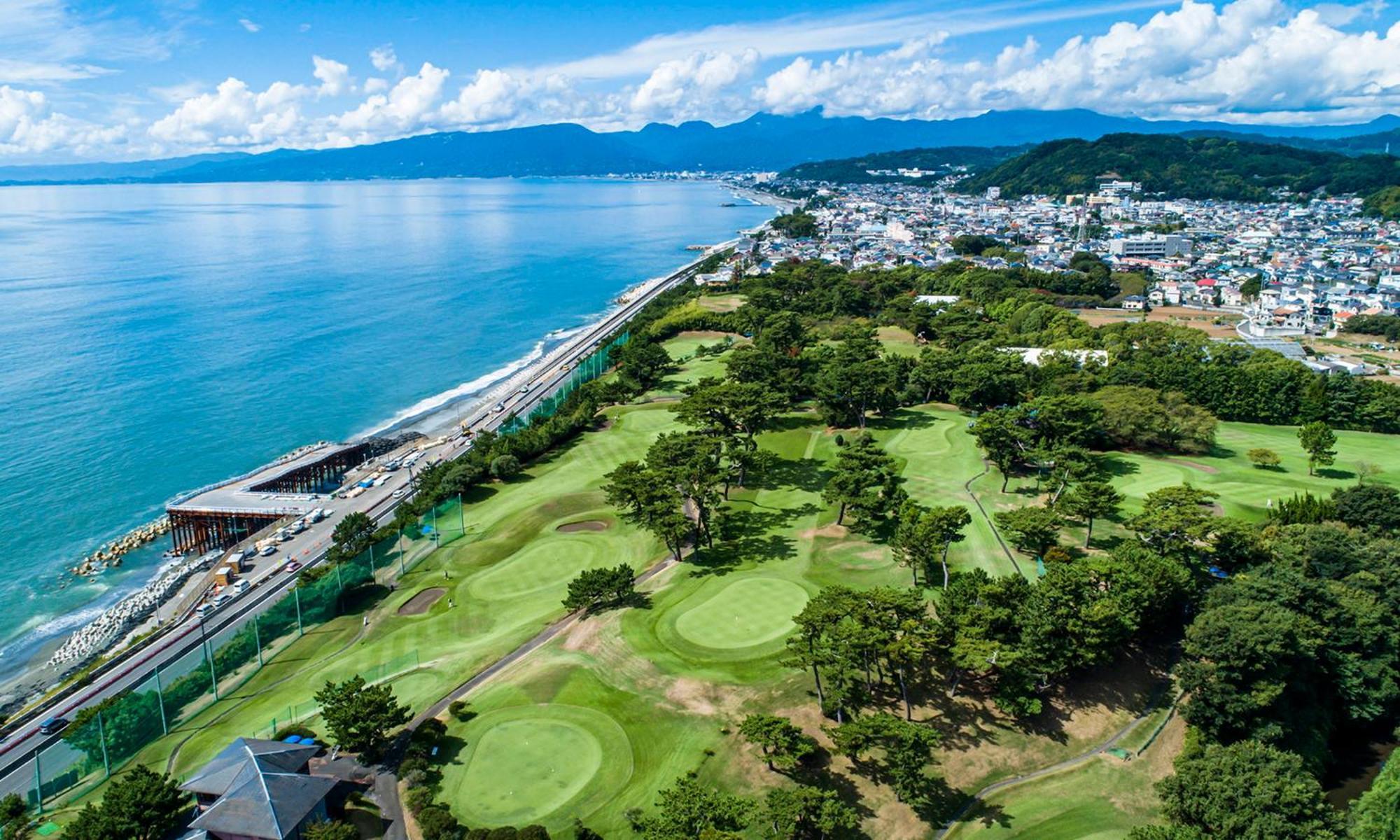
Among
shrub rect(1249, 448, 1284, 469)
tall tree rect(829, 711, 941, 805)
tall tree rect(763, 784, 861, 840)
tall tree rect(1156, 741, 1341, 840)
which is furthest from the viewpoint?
shrub rect(1249, 448, 1284, 469)

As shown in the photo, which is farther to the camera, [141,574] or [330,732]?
[141,574]

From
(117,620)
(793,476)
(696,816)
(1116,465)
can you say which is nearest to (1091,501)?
(1116,465)

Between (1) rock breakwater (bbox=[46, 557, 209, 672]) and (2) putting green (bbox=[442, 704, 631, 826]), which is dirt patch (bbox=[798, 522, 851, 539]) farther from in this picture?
(1) rock breakwater (bbox=[46, 557, 209, 672])

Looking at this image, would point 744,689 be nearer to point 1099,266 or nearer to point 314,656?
point 314,656

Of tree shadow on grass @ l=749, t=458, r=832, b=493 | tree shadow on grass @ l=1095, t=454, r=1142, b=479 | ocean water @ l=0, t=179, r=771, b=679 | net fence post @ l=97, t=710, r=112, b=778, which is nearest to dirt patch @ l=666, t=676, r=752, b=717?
net fence post @ l=97, t=710, r=112, b=778

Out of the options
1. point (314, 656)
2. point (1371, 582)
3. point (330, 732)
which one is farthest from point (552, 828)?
point (1371, 582)

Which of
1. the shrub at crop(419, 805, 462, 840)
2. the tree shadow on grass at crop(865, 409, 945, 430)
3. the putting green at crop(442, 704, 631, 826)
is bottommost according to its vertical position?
the putting green at crop(442, 704, 631, 826)

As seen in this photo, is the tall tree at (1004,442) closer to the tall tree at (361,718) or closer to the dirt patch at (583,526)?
the dirt patch at (583,526)

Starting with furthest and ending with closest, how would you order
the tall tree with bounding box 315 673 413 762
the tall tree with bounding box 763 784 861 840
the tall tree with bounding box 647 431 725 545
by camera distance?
the tall tree with bounding box 647 431 725 545
the tall tree with bounding box 315 673 413 762
the tall tree with bounding box 763 784 861 840
